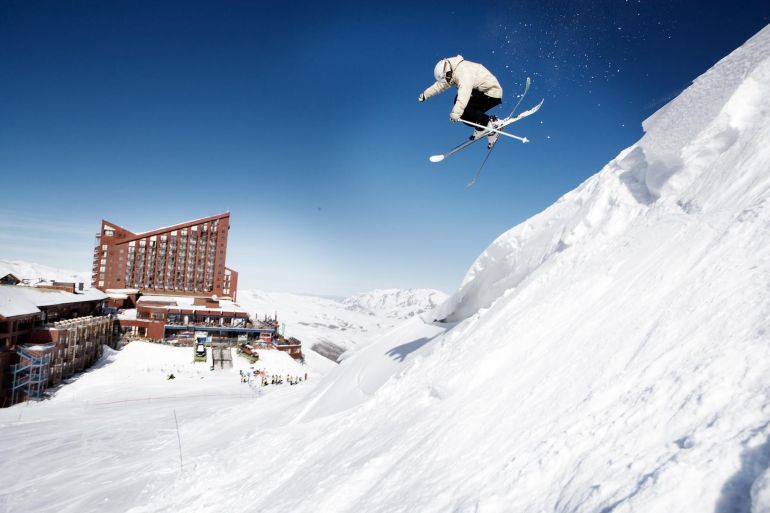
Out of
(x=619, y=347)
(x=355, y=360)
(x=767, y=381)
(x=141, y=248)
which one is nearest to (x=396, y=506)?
(x=619, y=347)

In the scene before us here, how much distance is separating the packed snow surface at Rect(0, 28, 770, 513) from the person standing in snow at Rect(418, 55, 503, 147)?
9.54ft

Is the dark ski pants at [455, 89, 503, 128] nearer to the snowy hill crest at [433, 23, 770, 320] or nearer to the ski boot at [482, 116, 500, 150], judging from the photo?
the ski boot at [482, 116, 500, 150]

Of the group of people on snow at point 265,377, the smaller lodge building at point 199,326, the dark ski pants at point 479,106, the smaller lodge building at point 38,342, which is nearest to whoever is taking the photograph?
the dark ski pants at point 479,106

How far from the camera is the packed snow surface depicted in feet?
7.75

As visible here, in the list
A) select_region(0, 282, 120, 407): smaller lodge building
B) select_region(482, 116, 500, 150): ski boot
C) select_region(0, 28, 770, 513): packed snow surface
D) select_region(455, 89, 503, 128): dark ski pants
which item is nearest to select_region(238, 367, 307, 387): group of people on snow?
select_region(0, 282, 120, 407): smaller lodge building

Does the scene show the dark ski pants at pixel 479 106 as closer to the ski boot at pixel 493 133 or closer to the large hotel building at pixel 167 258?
the ski boot at pixel 493 133

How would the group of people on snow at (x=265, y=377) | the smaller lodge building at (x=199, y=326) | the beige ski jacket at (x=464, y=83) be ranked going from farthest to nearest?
the smaller lodge building at (x=199, y=326) < the group of people on snow at (x=265, y=377) < the beige ski jacket at (x=464, y=83)

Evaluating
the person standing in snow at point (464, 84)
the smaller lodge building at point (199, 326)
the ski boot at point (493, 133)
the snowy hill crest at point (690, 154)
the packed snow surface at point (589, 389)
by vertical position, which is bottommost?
the smaller lodge building at point (199, 326)

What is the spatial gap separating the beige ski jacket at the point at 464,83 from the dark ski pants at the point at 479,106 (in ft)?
0.61

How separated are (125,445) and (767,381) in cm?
1670

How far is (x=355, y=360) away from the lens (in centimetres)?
1332

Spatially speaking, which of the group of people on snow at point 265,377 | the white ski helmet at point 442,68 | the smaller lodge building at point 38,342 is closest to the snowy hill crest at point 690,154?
the white ski helmet at point 442,68

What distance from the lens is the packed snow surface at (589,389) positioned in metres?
2.36

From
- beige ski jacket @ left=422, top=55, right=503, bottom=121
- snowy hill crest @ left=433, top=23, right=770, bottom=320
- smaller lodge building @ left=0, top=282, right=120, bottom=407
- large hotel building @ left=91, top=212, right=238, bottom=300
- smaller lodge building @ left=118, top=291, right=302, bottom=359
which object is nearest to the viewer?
snowy hill crest @ left=433, top=23, right=770, bottom=320
